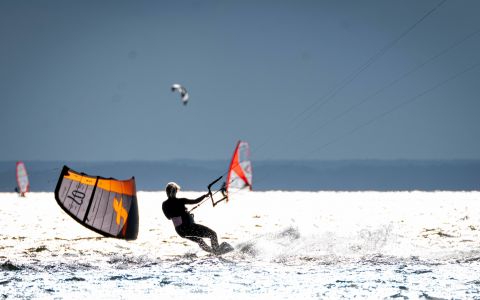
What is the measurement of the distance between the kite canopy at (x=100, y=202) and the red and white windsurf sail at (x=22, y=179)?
105 feet

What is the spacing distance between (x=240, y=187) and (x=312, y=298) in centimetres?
2414

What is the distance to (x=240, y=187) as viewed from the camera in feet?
103

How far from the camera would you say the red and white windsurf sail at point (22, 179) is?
42309 millimetres

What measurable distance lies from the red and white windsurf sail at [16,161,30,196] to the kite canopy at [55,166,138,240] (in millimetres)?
32134

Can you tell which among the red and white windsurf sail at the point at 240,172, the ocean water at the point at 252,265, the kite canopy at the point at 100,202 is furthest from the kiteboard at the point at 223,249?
the red and white windsurf sail at the point at 240,172

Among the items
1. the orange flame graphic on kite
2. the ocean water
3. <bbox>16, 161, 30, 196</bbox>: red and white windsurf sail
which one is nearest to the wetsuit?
the ocean water

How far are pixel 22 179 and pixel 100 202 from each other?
1332 inches

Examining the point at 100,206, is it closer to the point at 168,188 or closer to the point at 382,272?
the point at 168,188

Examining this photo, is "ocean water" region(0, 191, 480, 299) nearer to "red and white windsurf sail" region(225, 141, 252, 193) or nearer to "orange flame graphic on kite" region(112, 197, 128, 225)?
"orange flame graphic on kite" region(112, 197, 128, 225)

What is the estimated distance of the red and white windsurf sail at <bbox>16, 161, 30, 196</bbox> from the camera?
139ft

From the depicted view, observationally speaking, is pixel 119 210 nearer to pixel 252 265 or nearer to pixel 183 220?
pixel 183 220

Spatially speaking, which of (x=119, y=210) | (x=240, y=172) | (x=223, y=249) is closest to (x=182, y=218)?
(x=223, y=249)

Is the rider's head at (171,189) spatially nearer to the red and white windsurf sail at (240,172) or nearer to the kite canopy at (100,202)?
the kite canopy at (100,202)

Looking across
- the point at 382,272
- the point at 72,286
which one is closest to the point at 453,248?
the point at 382,272
